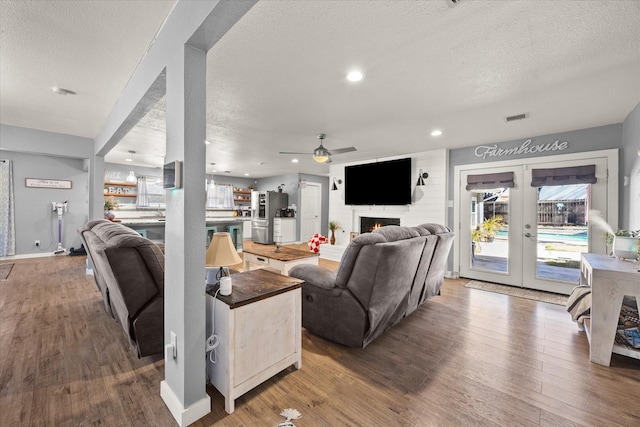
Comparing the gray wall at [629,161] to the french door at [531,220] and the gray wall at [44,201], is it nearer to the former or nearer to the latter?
the french door at [531,220]

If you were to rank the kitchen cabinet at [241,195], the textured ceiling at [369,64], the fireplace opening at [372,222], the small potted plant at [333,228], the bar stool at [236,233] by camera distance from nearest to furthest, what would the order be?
the textured ceiling at [369,64], the fireplace opening at [372,222], the bar stool at [236,233], the small potted plant at [333,228], the kitchen cabinet at [241,195]

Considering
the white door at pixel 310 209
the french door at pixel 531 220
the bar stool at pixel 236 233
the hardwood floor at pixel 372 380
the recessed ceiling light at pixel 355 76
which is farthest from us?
the white door at pixel 310 209

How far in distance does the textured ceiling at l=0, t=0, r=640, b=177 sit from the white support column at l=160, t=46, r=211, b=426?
656mm

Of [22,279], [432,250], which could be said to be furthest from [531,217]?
[22,279]

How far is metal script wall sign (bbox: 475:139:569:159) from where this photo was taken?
412cm

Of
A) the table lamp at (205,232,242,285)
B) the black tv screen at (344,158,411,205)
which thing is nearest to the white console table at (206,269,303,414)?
the table lamp at (205,232,242,285)

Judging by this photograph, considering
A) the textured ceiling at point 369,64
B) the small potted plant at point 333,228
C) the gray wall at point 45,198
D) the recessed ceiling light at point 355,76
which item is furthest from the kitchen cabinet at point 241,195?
the recessed ceiling light at point 355,76

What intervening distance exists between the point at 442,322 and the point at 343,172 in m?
4.58

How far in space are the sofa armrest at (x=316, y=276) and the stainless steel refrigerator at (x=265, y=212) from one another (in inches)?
247

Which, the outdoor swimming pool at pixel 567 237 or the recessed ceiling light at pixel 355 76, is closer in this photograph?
the recessed ceiling light at pixel 355 76

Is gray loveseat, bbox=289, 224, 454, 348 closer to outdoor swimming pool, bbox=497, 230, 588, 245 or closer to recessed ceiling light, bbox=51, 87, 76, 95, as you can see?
outdoor swimming pool, bbox=497, 230, 588, 245

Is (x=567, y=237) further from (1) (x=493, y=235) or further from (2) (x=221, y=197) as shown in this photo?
(2) (x=221, y=197)

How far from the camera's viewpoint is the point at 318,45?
2049 millimetres

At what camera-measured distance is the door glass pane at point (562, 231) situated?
13.1 feet
